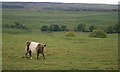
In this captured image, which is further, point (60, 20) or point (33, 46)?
point (60, 20)

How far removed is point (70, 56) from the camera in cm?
2042

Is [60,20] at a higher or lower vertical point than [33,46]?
lower

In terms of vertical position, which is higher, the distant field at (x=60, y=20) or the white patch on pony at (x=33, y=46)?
the white patch on pony at (x=33, y=46)

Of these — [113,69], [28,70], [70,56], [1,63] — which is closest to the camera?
[28,70]

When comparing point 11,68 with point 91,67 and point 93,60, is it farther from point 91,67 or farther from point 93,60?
point 93,60

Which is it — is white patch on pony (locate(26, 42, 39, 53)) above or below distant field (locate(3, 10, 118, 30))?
above

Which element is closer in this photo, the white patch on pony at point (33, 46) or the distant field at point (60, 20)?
the white patch on pony at point (33, 46)

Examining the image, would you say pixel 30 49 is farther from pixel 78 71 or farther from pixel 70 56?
pixel 78 71

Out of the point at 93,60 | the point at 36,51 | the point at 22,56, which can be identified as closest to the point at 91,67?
the point at 93,60

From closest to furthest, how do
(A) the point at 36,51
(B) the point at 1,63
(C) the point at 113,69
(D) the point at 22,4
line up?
(C) the point at 113,69, (B) the point at 1,63, (A) the point at 36,51, (D) the point at 22,4

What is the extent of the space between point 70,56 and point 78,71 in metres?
5.04

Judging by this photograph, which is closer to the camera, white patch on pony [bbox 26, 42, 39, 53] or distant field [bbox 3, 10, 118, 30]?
white patch on pony [bbox 26, 42, 39, 53]

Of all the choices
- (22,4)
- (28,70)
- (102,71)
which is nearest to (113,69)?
(102,71)

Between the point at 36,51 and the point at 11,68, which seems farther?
the point at 36,51
